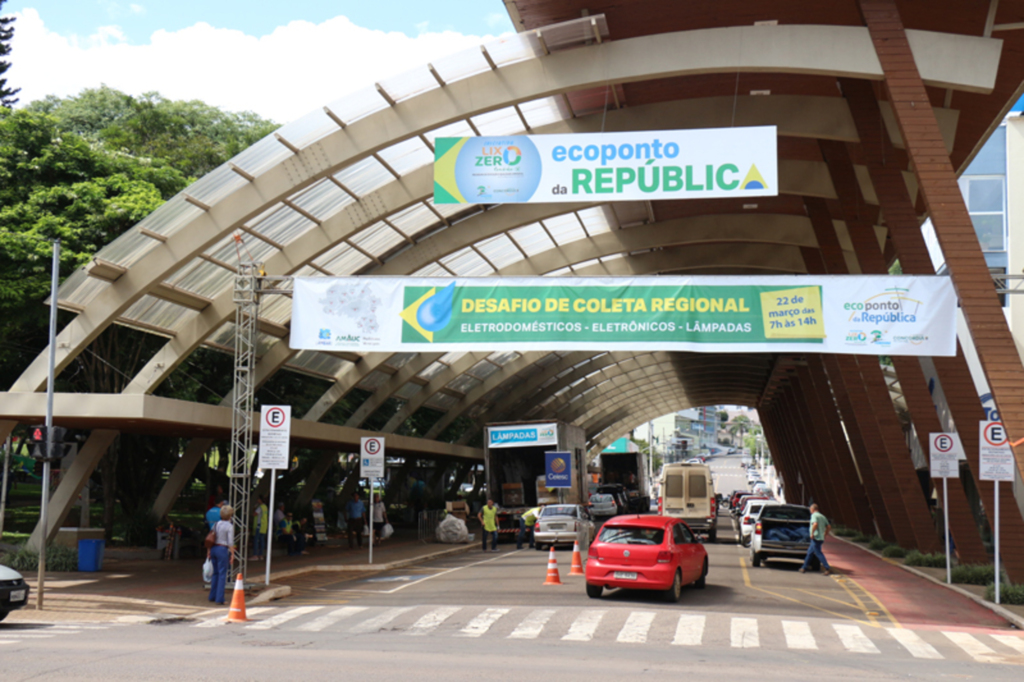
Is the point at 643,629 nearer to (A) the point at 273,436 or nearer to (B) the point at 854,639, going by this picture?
(B) the point at 854,639

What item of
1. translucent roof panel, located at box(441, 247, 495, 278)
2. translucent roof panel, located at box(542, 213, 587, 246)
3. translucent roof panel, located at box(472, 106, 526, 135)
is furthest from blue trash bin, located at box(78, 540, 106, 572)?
translucent roof panel, located at box(542, 213, 587, 246)

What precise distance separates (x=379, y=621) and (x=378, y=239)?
16825 mm

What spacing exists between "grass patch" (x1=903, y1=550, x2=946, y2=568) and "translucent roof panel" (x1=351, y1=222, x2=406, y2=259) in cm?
1840

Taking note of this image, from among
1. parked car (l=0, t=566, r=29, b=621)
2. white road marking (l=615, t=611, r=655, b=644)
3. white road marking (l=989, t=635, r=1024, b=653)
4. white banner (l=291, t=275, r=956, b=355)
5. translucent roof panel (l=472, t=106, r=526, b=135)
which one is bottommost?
white road marking (l=989, t=635, r=1024, b=653)

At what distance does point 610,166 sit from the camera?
742 inches

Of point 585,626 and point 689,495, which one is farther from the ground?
point 689,495

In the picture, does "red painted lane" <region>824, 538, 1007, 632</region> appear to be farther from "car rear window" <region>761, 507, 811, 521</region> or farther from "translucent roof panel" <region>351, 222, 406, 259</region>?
"translucent roof panel" <region>351, 222, 406, 259</region>

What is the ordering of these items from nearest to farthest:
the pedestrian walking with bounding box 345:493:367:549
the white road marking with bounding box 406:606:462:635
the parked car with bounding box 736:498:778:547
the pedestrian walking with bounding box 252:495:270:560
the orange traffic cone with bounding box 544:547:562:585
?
the white road marking with bounding box 406:606:462:635, the orange traffic cone with bounding box 544:547:562:585, the pedestrian walking with bounding box 252:495:270:560, the pedestrian walking with bounding box 345:493:367:549, the parked car with bounding box 736:498:778:547

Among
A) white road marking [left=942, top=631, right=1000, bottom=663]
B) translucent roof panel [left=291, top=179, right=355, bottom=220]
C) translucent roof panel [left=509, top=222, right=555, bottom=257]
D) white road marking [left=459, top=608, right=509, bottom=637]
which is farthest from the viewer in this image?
translucent roof panel [left=509, top=222, right=555, bottom=257]

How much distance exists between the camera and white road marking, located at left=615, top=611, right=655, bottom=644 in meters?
13.2

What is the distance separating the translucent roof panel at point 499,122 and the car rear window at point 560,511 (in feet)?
45.6

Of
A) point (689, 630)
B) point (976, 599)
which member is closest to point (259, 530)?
point (689, 630)

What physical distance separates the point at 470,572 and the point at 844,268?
15236 mm

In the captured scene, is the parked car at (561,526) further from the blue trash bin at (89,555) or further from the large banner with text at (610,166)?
the large banner with text at (610,166)
